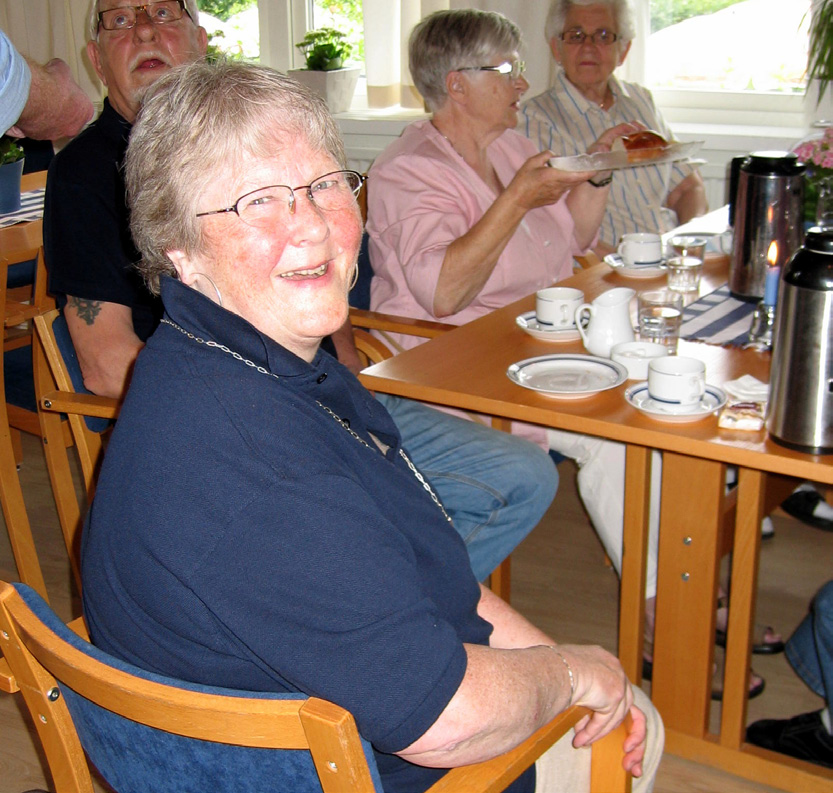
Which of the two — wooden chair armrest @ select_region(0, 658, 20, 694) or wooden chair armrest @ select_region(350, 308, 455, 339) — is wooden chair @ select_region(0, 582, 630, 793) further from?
wooden chair armrest @ select_region(350, 308, 455, 339)

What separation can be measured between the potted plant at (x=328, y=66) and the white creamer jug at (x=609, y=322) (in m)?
2.76

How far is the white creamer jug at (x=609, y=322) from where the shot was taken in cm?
166

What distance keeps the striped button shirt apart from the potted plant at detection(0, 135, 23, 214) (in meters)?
1.47

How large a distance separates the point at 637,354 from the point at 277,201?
30.4 inches

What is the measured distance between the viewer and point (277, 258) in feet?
3.45

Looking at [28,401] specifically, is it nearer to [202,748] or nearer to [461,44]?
[461,44]

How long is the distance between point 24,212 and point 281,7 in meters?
1.93

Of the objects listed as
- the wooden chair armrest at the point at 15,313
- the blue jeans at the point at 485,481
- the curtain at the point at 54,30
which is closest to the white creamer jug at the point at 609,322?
the blue jeans at the point at 485,481

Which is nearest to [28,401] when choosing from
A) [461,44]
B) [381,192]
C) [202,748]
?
[381,192]

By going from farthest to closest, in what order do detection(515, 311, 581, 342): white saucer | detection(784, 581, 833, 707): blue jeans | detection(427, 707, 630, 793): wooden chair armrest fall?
detection(515, 311, 581, 342): white saucer
detection(784, 581, 833, 707): blue jeans
detection(427, 707, 630, 793): wooden chair armrest

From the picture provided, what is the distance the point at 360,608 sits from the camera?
83cm

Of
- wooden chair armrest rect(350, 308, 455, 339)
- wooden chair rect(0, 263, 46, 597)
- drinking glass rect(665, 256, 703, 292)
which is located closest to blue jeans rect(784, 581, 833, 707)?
drinking glass rect(665, 256, 703, 292)

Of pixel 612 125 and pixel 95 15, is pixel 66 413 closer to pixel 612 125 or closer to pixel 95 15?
pixel 95 15

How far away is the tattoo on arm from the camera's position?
1857mm
